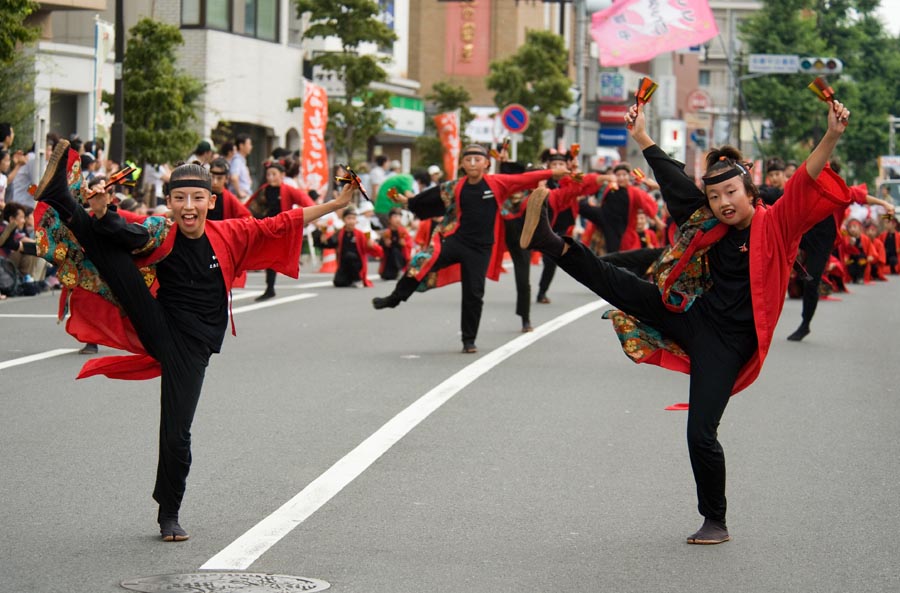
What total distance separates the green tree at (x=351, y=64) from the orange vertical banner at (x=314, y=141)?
16.1 feet

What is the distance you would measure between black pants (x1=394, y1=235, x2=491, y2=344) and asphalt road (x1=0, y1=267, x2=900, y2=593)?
282mm

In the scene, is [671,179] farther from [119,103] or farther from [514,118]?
[514,118]

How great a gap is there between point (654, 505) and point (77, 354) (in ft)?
22.4

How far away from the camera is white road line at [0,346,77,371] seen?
484 inches

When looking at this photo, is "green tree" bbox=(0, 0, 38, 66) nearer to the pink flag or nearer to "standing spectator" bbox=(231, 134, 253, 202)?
"standing spectator" bbox=(231, 134, 253, 202)

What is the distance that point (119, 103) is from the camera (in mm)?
24391

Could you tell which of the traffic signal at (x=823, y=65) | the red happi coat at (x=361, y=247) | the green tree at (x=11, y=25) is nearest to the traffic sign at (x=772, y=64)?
the traffic signal at (x=823, y=65)

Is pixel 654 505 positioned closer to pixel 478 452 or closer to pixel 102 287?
pixel 478 452

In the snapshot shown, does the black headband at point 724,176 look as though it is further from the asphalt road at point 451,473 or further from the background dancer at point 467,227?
the background dancer at point 467,227

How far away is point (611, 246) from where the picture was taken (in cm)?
2116

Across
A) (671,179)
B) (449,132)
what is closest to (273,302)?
(671,179)

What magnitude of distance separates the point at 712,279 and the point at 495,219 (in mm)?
7615

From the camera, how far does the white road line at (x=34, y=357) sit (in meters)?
12.3

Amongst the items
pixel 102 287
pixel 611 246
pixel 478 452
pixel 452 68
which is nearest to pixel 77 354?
pixel 478 452
